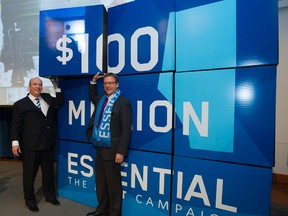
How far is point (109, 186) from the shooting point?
1.97 meters

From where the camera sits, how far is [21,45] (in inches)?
151

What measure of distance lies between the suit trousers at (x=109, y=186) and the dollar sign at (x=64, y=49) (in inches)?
40.5

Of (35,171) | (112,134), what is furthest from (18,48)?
(112,134)

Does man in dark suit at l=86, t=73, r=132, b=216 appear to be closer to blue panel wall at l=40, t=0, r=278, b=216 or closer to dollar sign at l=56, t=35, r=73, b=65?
blue panel wall at l=40, t=0, r=278, b=216

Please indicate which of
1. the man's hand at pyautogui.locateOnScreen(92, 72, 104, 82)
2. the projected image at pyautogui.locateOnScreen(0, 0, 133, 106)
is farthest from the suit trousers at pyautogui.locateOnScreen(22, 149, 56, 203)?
the projected image at pyautogui.locateOnScreen(0, 0, 133, 106)

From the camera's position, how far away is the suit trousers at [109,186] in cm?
195

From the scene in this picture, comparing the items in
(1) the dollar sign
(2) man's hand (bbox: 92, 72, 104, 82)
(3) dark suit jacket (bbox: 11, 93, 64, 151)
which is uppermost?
(1) the dollar sign

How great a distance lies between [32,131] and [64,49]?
36.4 inches

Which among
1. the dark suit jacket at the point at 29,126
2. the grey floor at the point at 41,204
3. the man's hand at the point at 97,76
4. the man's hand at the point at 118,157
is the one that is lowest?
the grey floor at the point at 41,204

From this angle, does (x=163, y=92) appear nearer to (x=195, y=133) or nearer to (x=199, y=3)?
(x=195, y=133)

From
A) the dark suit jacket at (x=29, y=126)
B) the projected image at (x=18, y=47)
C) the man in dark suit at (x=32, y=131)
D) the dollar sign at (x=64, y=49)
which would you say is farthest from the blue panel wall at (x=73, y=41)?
the projected image at (x=18, y=47)

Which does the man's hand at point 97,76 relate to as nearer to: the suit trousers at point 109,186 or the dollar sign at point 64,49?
the dollar sign at point 64,49

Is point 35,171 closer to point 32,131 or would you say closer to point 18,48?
point 32,131

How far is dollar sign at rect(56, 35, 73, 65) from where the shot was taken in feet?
7.40
